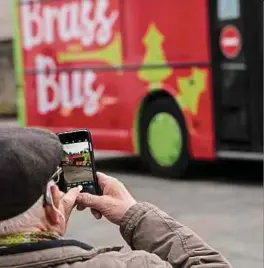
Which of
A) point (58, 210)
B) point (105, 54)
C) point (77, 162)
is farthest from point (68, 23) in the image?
point (58, 210)

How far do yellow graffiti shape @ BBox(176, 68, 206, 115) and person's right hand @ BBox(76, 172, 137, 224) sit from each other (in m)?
7.89

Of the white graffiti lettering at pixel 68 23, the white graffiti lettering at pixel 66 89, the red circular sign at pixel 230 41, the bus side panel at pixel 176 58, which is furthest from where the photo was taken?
the white graffiti lettering at pixel 66 89

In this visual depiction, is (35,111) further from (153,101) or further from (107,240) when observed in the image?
(107,240)

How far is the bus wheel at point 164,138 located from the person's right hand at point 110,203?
822cm

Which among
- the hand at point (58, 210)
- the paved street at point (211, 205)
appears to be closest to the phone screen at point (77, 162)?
the hand at point (58, 210)

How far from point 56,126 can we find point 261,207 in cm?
455

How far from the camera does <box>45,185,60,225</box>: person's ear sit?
2127 millimetres

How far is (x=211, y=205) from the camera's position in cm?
903

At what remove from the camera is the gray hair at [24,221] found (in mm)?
2049

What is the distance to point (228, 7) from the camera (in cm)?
1008

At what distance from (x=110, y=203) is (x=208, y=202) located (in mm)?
6878

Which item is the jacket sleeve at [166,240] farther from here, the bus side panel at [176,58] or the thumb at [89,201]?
the bus side panel at [176,58]

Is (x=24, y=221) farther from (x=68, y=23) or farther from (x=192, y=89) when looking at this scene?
(x=68, y=23)

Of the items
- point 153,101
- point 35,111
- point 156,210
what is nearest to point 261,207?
point 153,101
